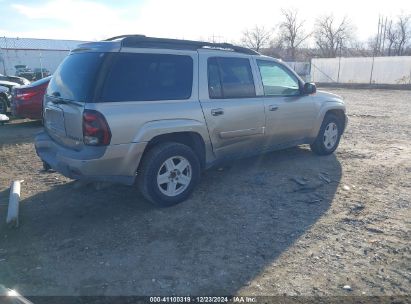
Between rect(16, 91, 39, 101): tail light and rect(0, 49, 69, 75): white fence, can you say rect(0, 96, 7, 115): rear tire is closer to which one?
rect(16, 91, 39, 101): tail light

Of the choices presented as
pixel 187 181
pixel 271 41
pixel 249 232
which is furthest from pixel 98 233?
pixel 271 41

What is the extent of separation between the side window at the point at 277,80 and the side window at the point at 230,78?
0.31 meters

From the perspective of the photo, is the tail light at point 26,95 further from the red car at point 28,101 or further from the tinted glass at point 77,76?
the tinted glass at point 77,76

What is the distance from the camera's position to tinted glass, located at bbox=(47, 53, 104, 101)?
376 centimetres

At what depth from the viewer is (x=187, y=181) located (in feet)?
14.8

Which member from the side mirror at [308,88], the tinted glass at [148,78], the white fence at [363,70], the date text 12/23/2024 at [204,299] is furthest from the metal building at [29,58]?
the date text 12/23/2024 at [204,299]

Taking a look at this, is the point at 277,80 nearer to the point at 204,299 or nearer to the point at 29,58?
the point at 204,299

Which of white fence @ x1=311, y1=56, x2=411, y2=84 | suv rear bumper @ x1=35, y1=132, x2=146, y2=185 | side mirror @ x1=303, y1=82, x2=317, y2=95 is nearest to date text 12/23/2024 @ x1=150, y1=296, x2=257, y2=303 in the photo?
suv rear bumper @ x1=35, y1=132, x2=146, y2=185

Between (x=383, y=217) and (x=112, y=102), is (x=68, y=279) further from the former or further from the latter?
(x=383, y=217)

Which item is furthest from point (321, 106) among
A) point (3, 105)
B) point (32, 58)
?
point (32, 58)

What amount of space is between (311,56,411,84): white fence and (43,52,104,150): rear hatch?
29.9 metres

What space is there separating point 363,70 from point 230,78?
1195 inches

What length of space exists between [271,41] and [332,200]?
2815 inches

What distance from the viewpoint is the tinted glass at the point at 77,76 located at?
3.76 meters
